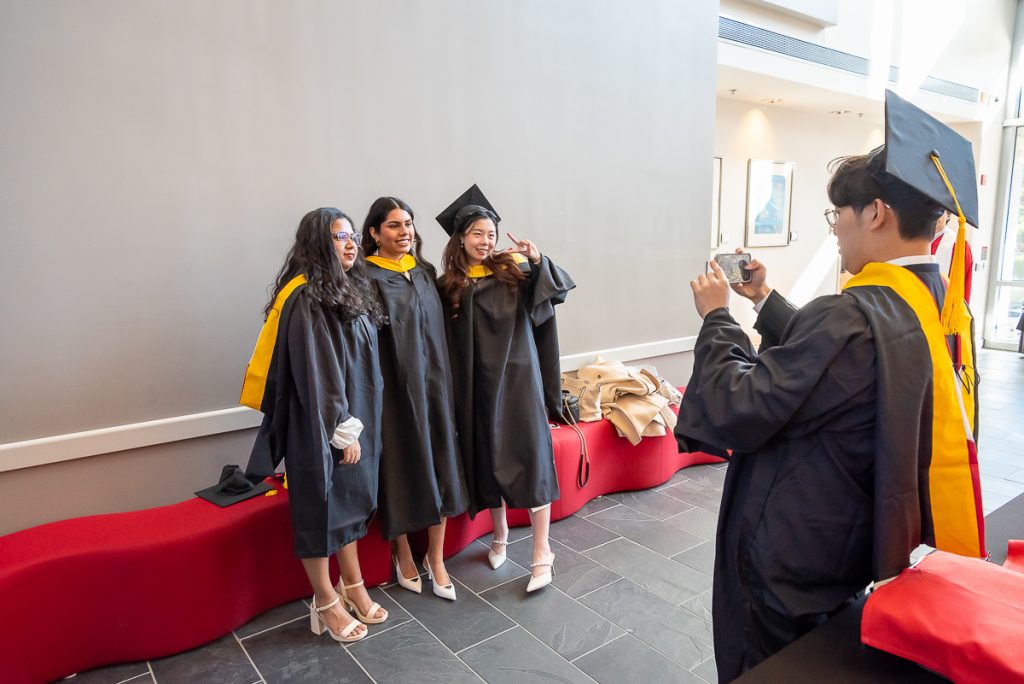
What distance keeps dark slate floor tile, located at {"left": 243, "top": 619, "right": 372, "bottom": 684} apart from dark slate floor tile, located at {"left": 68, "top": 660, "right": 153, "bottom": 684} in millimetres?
365

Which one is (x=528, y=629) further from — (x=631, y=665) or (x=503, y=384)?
(x=503, y=384)

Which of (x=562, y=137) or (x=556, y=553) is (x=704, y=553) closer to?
(x=556, y=553)

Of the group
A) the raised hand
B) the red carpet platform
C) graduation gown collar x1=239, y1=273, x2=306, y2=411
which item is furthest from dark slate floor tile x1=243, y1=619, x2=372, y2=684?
the raised hand

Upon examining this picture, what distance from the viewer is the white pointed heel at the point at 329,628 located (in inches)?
101

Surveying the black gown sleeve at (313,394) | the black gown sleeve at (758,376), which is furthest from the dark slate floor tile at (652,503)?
the black gown sleeve at (758,376)

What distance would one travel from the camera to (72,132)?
8.45 ft

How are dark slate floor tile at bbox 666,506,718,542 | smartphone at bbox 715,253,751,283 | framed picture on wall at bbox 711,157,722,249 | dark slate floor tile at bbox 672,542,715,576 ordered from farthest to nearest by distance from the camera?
framed picture on wall at bbox 711,157,722,249
dark slate floor tile at bbox 666,506,718,542
dark slate floor tile at bbox 672,542,715,576
smartphone at bbox 715,253,751,283

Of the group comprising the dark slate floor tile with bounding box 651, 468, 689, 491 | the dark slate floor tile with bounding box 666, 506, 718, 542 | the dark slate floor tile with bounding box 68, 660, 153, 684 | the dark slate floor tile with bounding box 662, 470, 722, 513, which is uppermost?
the dark slate floor tile with bounding box 651, 468, 689, 491

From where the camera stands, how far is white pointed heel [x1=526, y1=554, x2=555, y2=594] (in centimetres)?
291

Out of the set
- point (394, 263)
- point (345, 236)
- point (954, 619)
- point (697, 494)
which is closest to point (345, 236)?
point (345, 236)

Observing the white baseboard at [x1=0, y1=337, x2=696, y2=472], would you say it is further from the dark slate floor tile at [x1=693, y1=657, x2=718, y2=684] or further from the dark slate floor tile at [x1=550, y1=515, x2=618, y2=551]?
the dark slate floor tile at [x1=693, y1=657, x2=718, y2=684]

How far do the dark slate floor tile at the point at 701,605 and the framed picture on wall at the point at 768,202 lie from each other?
5587 mm

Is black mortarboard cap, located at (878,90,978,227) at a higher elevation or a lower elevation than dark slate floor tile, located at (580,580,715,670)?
higher

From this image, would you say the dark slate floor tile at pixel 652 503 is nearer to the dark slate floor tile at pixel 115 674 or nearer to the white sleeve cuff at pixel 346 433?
the white sleeve cuff at pixel 346 433
